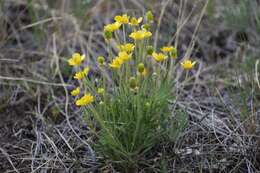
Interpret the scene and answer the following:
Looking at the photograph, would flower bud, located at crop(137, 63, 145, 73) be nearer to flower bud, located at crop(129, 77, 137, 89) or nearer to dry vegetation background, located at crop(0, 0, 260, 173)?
flower bud, located at crop(129, 77, 137, 89)

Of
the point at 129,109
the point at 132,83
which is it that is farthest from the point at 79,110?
the point at 132,83

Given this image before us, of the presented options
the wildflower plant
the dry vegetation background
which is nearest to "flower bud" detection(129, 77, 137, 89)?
the wildflower plant

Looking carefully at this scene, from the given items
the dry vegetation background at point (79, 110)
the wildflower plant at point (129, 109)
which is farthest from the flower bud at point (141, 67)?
the dry vegetation background at point (79, 110)

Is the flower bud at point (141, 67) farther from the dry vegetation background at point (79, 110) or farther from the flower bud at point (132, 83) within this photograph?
the dry vegetation background at point (79, 110)

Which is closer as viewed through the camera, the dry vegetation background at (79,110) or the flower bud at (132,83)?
the flower bud at (132,83)

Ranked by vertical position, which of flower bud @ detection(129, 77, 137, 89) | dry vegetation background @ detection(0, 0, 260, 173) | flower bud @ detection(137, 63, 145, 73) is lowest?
dry vegetation background @ detection(0, 0, 260, 173)

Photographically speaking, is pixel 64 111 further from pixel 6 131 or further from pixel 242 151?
pixel 242 151

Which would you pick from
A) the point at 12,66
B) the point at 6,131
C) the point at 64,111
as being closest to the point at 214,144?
the point at 64,111

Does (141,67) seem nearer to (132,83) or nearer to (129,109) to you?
(132,83)
